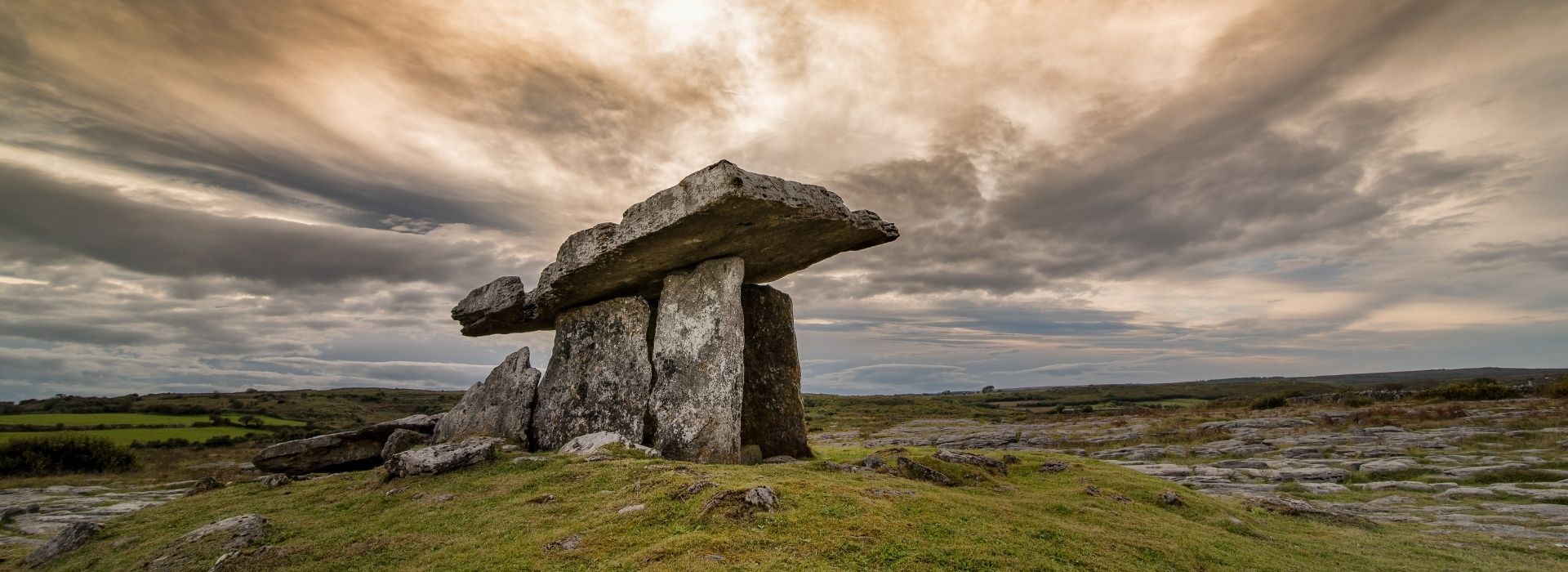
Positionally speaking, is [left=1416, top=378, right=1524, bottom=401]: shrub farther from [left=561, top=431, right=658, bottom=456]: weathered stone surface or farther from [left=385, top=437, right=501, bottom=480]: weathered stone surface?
[left=385, top=437, right=501, bottom=480]: weathered stone surface

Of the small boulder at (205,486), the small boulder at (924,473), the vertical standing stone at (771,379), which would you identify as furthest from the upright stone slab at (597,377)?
the small boulder at (205,486)

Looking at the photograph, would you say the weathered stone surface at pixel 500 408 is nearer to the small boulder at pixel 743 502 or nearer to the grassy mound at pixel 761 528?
the grassy mound at pixel 761 528

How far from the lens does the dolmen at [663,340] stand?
41.3ft

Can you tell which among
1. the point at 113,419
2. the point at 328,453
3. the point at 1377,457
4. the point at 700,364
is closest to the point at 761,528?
the point at 700,364

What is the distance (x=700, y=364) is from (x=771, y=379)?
8.49ft

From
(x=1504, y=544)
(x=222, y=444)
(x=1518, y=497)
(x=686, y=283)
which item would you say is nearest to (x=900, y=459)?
(x=686, y=283)

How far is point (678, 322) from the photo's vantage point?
47.7ft

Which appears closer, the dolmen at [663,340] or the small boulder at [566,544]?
the small boulder at [566,544]

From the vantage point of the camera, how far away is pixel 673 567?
5.34 meters

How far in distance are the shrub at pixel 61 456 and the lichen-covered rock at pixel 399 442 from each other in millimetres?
19609

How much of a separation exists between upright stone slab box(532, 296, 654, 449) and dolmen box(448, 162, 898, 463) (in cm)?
3

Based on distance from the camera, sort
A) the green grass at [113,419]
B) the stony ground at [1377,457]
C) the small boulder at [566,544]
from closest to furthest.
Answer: the small boulder at [566,544] → the stony ground at [1377,457] → the green grass at [113,419]

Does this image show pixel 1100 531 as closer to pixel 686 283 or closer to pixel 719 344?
pixel 719 344

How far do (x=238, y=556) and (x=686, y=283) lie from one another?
9.22 m
